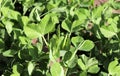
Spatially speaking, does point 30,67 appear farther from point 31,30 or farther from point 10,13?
point 10,13

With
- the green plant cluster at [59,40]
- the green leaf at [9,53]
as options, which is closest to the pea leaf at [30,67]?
the green plant cluster at [59,40]

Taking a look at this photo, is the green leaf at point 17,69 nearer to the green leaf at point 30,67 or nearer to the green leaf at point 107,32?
the green leaf at point 30,67

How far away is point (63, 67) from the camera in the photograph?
1.02 metres

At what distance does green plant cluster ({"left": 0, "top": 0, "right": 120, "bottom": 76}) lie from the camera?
1014mm

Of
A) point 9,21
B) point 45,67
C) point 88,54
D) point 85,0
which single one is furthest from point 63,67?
point 85,0

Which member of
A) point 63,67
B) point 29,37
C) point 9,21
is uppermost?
point 9,21

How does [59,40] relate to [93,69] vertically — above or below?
above

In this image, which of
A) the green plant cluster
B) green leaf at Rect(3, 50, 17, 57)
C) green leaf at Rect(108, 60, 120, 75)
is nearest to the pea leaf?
the green plant cluster

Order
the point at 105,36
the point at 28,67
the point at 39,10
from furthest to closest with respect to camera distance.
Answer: the point at 39,10
the point at 105,36
the point at 28,67

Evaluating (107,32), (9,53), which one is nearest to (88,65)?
(107,32)

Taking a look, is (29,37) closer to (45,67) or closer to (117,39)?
(45,67)

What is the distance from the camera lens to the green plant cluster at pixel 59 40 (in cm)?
101

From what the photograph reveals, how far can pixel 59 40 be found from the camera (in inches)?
39.8

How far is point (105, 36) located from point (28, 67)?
0.95 feet
